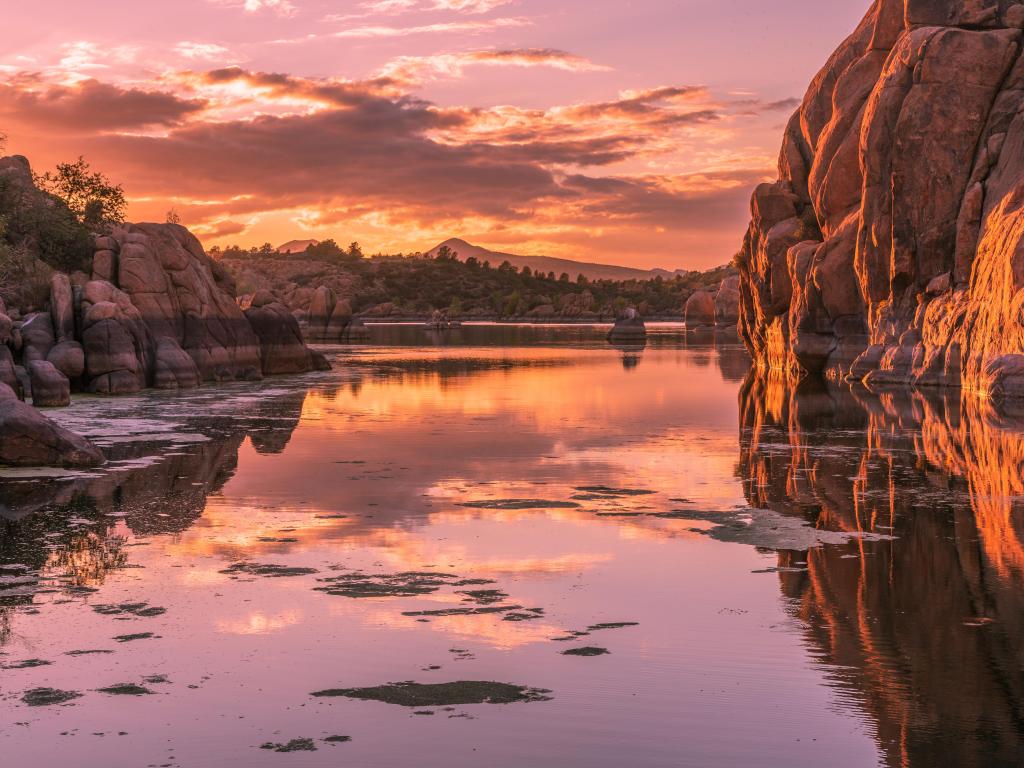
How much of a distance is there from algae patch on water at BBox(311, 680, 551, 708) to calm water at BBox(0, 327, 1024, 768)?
4.1 inches

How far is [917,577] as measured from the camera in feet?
42.4

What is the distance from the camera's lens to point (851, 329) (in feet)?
177

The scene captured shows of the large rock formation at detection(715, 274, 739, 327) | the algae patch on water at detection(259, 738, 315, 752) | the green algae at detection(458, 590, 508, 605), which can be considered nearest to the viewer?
the algae patch on water at detection(259, 738, 315, 752)

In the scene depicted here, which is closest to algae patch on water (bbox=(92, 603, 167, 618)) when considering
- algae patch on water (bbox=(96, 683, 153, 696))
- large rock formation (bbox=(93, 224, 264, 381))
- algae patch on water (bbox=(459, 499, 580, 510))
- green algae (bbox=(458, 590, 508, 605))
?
algae patch on water (bbox=(96, 683, 153, 696))

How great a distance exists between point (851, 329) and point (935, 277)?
8841 mm

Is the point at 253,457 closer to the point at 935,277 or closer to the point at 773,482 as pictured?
the point at 773,482

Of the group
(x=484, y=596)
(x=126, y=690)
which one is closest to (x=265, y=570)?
(x=484, y=596)

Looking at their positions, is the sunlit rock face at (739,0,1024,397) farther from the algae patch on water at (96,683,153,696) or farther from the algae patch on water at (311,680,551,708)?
the algae patch on water at (96,683,153,696)

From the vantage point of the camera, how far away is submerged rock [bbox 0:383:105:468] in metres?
21.3

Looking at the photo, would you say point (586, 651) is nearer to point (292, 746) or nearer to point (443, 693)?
point (443, 693)

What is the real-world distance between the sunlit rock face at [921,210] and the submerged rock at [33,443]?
1052 inches

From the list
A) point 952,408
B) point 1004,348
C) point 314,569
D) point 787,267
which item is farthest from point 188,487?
point 787,267

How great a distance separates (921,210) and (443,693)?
41987 mm

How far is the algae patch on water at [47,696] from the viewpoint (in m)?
8.76
